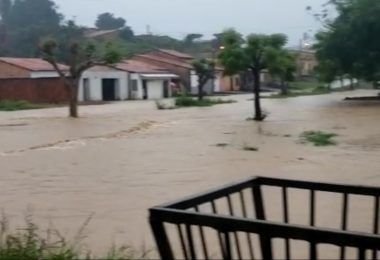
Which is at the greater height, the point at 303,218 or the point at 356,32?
the point at 356,32

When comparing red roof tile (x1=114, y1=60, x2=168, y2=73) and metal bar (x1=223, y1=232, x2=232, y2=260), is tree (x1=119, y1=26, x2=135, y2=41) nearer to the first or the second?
red roof tile (x1=114, y1=60, x2=168, y2=73)

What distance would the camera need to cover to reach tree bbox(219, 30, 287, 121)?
1268 inches

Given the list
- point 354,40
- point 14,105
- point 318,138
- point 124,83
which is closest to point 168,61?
point 124,83

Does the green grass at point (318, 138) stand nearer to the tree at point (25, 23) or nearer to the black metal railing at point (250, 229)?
the black metal railing at point (250, 229)

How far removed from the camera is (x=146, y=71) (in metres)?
63.4

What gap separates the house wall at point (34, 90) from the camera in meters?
51.4

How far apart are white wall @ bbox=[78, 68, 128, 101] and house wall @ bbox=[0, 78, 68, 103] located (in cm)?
400

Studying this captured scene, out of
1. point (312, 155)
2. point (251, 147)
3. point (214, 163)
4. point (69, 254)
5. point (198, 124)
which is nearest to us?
point (69, 254)

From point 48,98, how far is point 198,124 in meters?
23.7

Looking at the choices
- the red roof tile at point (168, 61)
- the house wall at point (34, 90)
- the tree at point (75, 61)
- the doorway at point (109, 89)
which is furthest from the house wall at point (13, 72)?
the red roof tile at point (168, 61)

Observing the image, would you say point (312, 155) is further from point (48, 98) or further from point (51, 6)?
point (51, 6)

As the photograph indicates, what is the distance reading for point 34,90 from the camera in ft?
171

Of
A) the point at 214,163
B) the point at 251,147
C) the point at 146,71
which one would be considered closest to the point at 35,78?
the point at 146,71

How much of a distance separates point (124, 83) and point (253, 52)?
1187 inches
